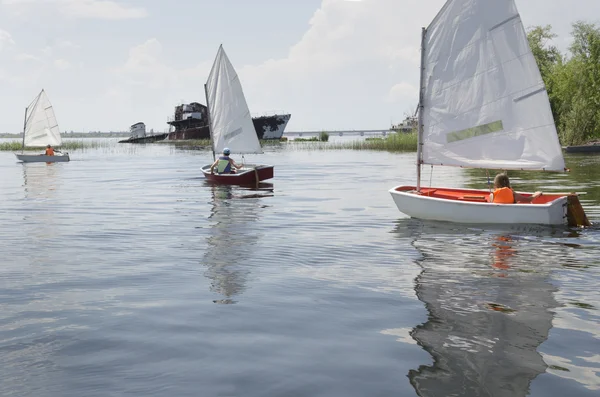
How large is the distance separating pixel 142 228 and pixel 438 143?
9.33 m

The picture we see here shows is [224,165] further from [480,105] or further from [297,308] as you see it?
[297,308]

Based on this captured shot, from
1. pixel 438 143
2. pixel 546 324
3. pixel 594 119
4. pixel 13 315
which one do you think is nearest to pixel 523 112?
pixel 438 143

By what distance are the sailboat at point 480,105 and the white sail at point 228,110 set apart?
19245 millimetres

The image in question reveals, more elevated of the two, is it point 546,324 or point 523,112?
point 523,112

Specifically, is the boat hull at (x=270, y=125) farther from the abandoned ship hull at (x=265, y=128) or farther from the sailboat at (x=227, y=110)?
the sailboat at (x=227, y=110)

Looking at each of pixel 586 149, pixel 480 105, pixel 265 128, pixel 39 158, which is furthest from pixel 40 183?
pixel 265 128

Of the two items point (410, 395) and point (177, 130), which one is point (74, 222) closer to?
point (410, 395)

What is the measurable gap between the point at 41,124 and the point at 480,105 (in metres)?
56.1

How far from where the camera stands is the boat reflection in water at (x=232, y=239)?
11.4 m

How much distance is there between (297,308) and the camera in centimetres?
955

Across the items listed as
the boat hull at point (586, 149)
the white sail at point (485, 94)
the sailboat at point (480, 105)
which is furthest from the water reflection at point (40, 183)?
the boat hull at point (586, 149)

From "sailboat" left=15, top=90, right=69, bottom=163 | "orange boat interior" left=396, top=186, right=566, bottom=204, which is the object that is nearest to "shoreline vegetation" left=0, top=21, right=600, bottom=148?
"sailboat" left=15, top=90, right=69, bottom=163

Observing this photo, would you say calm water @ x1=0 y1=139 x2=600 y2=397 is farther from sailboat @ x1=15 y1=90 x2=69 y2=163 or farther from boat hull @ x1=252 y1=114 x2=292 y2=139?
boat hull @ x1=252 y1=114 x2=292 y2=139

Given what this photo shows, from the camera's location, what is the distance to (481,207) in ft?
58.1
